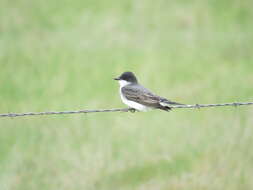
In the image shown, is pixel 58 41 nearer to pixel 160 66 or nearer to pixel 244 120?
pixel 160 66

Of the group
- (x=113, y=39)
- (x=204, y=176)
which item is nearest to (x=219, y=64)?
(x=113, y=39)

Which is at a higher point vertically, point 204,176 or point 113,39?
point 113,39

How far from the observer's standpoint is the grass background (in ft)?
33.6

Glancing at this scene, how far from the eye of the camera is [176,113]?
11852 millimetres

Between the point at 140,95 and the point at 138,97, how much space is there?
1.4 inches

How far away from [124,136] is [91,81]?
2.05 m

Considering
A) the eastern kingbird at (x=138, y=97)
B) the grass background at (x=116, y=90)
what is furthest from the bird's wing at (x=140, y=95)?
the grass background at (x=116, y=90)

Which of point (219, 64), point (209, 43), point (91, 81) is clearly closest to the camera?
point (91, 81)

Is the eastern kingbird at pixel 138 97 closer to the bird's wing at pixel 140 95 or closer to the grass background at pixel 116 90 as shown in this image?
the bird's wing at pixel 140 95

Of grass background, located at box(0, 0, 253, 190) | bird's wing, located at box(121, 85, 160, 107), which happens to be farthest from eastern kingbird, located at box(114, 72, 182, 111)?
grass background, located at box(0, 0, 253, 190)

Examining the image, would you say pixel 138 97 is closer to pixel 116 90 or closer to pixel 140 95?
pixel 140 95

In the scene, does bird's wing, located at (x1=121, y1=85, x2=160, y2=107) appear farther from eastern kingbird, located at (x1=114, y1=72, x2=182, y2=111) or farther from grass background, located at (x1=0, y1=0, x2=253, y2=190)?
grass background, located at (x1=0, y1=0, x2=253, y2=190)

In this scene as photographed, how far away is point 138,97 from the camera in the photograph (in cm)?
904

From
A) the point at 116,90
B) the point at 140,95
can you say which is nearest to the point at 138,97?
the point at 140,95
